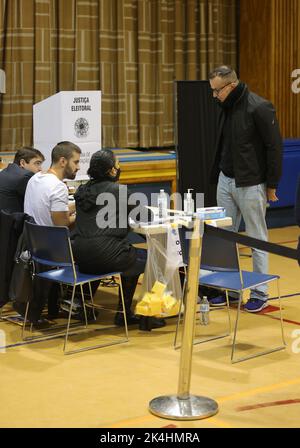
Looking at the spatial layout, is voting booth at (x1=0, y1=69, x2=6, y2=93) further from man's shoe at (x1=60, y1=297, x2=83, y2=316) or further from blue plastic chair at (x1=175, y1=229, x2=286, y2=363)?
blue plastic chair at (x1=175, y1=229, x2=286, y2=363)

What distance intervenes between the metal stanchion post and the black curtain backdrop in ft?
11.9

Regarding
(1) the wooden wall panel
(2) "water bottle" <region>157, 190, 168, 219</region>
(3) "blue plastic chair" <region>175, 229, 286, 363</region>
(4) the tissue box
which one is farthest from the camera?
(1) the wooden wall panel

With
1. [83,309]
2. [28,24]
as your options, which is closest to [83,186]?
[83,309]

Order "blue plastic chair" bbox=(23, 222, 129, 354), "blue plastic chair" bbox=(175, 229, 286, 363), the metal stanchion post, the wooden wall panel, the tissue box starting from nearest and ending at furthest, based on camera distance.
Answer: the metal stanchion post, "blue plastic chair" bbox=(175, 229, 286, 363), "blue plastic chair" bbox=(23, 222, 129, 354), the tissue box, the wooden wall panel

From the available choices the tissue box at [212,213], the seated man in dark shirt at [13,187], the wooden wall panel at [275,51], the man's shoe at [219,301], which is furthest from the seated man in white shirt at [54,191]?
the wooden wall panel at [275,51]

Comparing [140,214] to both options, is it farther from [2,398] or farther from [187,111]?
[187,111]

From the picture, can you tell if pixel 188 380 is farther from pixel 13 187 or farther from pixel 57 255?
pixel 13 187

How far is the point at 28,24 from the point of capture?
8.61 metres

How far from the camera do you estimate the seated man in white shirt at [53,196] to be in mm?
5504

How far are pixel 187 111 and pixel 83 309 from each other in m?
2.57

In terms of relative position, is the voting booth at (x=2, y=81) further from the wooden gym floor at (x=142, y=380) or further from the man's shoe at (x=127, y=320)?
the man's shoe at (x=127, y=320)

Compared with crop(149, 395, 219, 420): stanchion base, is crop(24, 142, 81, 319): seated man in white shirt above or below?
above

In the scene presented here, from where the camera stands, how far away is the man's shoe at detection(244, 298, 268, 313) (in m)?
5.76

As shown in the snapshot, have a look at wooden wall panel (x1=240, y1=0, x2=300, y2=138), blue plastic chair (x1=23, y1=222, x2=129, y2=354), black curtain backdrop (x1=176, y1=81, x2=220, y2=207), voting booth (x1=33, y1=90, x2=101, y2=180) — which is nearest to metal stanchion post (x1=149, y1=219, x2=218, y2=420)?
blue plastic chair (x1=23, y1=222, x2=129, y2=354)
